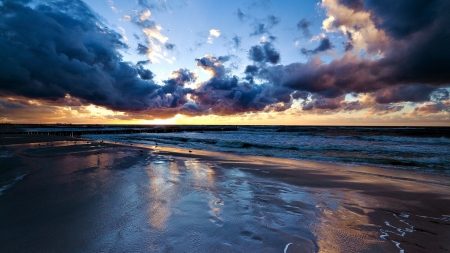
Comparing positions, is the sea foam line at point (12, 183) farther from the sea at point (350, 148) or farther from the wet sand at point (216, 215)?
the sea at point (350, 148)

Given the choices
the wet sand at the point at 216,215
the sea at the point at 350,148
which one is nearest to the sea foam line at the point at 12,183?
the wet sand at the point at 216,215

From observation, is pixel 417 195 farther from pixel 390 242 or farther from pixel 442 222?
pixel 390 242

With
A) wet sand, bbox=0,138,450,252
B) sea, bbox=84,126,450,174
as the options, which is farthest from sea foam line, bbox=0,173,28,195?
sea, bbox=84,126,450,174

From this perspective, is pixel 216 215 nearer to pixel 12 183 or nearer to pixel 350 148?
pixel 12 183

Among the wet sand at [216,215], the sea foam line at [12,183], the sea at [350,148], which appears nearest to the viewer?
the wet sand at [216,215]

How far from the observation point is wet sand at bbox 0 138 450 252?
353 centimetres

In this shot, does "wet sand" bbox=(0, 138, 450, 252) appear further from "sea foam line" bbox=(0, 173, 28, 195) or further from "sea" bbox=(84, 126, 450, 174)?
"sea" bbox=(84, 126, 450, 174)

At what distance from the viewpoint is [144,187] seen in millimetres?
6930

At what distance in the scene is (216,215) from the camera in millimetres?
4711

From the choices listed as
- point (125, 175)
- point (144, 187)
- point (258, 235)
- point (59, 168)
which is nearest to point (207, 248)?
point (258, 235)

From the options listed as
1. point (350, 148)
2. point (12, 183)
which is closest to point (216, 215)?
point (12, 183)

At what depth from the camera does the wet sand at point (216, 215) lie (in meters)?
3.53

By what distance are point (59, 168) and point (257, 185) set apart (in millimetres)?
9755

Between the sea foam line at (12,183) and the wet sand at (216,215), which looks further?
the sea foam line at (12,183)
